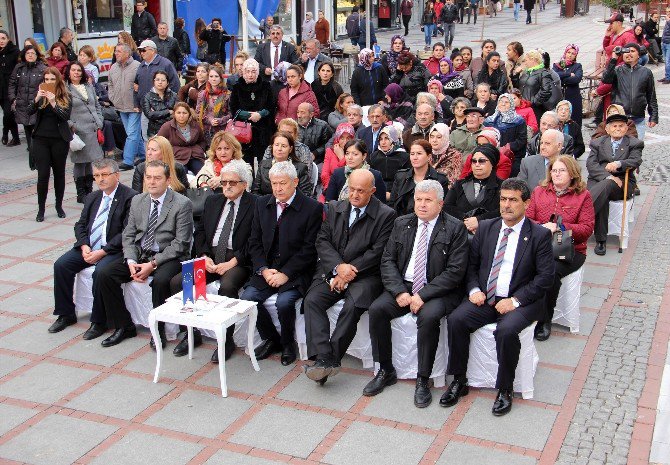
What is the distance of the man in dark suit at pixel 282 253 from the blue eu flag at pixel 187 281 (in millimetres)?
599

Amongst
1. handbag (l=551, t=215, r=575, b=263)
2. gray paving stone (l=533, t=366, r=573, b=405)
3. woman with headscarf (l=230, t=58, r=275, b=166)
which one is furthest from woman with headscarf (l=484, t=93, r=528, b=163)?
gray paving stone (l=533, t=366, r=573, b=405)

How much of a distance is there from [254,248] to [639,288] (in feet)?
12.9

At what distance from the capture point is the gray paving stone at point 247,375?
691 centimetres

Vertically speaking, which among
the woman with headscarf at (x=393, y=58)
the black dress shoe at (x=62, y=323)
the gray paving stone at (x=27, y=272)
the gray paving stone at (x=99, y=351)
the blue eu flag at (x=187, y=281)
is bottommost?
the gray paving stone at (x=99, y=351)

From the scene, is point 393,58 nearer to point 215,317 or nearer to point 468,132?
point 468,132

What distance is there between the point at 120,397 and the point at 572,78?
9648 millimetres

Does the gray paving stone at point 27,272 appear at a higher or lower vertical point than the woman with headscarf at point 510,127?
lower

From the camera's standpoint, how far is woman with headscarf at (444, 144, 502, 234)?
8.04 metres

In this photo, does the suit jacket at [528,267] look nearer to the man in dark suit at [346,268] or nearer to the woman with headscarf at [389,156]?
the man in dark suit at [346,268]

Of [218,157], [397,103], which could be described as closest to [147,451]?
[218,157]

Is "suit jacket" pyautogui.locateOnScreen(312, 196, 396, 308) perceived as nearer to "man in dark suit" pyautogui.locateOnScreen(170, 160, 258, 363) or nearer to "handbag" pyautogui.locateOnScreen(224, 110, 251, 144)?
"man in dark suit" pyautogui.locateOnScreen(170, 160, 258, 363)

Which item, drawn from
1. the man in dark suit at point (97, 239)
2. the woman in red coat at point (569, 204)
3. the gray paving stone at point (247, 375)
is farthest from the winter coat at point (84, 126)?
the woman in red coat at point (569, 204)

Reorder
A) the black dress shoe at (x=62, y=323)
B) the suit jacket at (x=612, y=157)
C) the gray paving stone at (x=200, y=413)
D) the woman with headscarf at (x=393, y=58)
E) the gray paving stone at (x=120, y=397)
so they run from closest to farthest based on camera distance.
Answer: the gray paving stone at (x=200, y=413)
the gray paving stone at (x=120, y=397)
the black dress shoe at (x=62, y=323)
the suit jacket at (x=612, y=157)
the woman with headscarf at (x=393, y=58)

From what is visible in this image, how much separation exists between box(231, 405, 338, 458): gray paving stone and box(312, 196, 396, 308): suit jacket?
1164 millimetres
